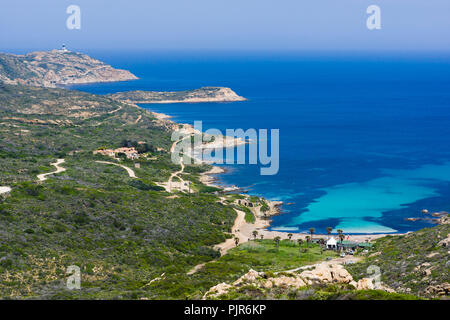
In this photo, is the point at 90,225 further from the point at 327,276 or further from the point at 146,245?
the point at 327,276

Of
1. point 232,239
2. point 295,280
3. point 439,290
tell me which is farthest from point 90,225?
point 439,290

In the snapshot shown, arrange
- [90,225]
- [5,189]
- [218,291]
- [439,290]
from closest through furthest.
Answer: [218,291], [439,290], [90,225], [5,189]

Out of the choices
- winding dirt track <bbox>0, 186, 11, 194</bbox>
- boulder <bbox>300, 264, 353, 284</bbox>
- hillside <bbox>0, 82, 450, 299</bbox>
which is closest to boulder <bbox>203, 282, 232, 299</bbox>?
hillside <bbox>0, 82, 450, 299</bbox>

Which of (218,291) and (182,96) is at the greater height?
(182,96)

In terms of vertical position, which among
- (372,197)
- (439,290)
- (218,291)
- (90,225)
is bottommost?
(372,197)

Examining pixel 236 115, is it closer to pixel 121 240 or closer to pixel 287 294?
pixel 121 240

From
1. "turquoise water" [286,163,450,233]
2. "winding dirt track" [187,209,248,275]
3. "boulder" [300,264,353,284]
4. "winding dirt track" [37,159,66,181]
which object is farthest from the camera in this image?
"turquoise water" [286,163,450,233]

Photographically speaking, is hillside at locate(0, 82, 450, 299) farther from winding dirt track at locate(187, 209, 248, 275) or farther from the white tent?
the white tent

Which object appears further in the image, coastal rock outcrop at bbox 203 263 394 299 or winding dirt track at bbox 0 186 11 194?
winding dirt track at bbox 0 186 11 194

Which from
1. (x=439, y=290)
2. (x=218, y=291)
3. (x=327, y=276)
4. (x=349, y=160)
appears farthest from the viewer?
(x=349, y=160)

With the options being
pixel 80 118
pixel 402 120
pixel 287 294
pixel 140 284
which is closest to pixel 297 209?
pixel 140 284

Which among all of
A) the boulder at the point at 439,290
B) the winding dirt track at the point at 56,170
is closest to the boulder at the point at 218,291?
the boulder at the point at 439,290
